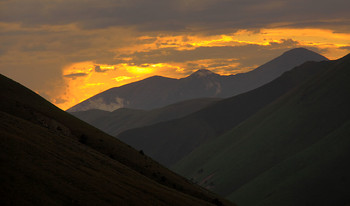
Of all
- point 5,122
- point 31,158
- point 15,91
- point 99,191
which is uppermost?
point 15,91

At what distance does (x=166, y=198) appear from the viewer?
263ft

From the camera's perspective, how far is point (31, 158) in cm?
6512

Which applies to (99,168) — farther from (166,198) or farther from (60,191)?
(60,191)

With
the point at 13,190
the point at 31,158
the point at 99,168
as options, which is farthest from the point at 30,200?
the point at 99,168

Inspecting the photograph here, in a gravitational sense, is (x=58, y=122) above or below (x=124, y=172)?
above

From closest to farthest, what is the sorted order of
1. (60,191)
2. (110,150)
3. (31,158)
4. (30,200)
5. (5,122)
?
1. (30,200)
2. (60,191)
3. (31,158)
4. (5,122)
5. (110,150)

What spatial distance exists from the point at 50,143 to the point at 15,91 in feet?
162

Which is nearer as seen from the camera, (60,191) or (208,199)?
(60,191)

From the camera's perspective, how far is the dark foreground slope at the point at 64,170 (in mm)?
56803

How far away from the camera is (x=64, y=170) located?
67.6 meters

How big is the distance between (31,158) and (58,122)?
4737 centimetres

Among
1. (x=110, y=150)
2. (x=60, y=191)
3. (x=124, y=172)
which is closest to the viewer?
(x=60, y=191)

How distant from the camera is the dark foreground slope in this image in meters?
56.8

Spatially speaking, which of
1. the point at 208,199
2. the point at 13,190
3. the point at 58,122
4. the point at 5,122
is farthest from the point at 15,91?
the point at 13,190
